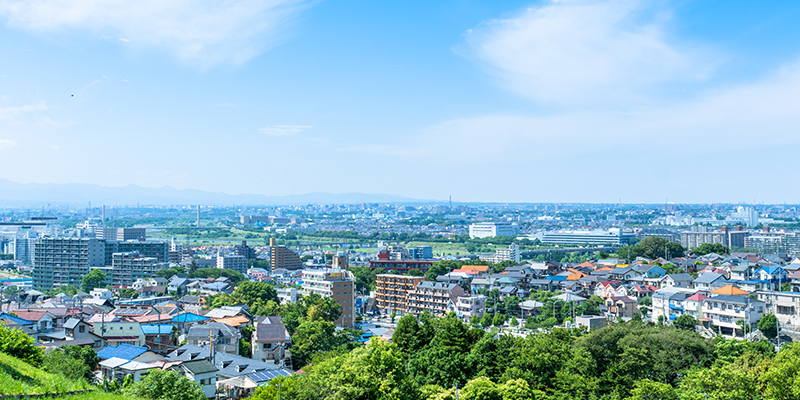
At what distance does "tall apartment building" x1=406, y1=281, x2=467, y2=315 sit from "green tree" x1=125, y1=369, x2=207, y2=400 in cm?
1469

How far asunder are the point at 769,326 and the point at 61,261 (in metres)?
30.8

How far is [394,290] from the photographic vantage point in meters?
25.1

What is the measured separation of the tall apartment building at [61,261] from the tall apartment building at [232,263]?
7782 mm

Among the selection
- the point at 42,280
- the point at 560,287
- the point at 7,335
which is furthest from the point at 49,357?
the point at 42,280

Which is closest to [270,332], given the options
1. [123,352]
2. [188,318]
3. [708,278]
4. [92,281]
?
[188,318]

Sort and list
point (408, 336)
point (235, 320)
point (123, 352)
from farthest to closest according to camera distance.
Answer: point (235, 320), point (408, 336), point (123, 352)

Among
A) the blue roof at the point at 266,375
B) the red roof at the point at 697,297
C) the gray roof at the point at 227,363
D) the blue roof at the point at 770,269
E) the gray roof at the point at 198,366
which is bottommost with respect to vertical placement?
the blue roof at the point at 266,375

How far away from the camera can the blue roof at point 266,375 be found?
36.0 feet

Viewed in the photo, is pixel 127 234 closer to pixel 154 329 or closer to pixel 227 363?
pixel 154 329

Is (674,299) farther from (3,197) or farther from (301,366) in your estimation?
(3,197)

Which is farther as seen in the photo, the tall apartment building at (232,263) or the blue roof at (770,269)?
the tall apartment building at (232,263)

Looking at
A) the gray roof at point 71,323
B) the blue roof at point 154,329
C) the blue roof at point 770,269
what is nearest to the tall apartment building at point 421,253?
the blue roof at point 770,269

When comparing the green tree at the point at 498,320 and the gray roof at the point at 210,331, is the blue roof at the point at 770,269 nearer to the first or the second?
the green tree at the point at 498,320

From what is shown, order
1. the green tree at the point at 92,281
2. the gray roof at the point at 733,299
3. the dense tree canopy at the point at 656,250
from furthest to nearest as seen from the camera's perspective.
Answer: the dense tree canopy at the point at 656,250, the green tree at the point at 92,281, the gray roof at the point at 733,299
